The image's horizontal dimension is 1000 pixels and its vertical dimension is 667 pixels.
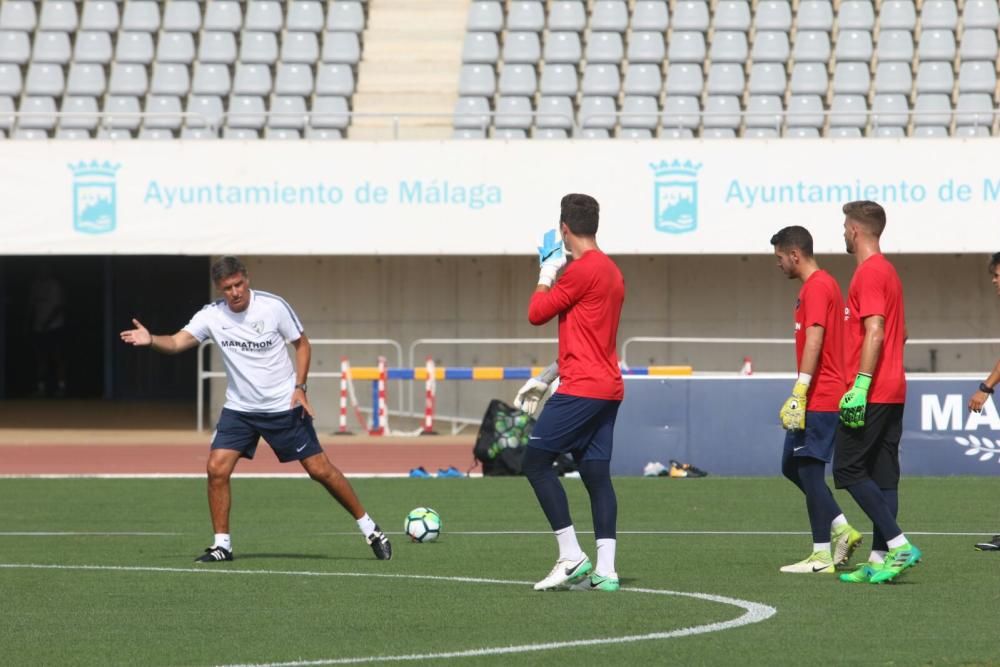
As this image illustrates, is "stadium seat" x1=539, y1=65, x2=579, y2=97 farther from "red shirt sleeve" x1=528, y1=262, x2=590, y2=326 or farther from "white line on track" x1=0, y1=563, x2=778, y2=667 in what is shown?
"red shirt sleeve" x1=528, y1=262, x2=590, y2=326

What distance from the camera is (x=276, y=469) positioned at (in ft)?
63.7

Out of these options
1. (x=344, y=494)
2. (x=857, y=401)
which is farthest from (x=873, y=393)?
(x=344, y=494)

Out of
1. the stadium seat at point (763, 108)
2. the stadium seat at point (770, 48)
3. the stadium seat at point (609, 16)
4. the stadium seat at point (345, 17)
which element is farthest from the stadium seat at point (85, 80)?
the stadium seat at point (763, 108)

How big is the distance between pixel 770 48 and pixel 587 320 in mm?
19481

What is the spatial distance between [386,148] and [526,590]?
1504 cm

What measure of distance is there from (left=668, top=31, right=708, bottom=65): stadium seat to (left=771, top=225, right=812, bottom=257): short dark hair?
17788 mm

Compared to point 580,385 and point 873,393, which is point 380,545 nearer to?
point 580,385

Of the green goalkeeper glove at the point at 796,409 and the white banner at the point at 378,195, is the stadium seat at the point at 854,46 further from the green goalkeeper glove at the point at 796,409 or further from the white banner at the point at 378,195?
the green goalkeeper glove at the point at 796,409

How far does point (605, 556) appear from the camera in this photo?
8.88m

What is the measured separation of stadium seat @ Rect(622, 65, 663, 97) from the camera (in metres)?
26.7

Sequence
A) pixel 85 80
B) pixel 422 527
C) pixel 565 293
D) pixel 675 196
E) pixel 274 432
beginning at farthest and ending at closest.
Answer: pixel 85 80 < pixel 675 196 < pixel 422 527 < pixel 274 432 < pixel 565 293

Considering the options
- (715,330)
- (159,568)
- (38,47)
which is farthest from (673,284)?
(159,568)

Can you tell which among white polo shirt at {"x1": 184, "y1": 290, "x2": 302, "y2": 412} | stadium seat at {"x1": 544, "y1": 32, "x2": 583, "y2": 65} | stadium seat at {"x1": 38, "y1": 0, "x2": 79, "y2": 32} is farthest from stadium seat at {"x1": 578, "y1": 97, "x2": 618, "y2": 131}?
white polo shirt at {"x1": 184, "y1": 290, "x2": 302, "y2": 412}

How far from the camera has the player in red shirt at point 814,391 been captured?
955 centimetres
